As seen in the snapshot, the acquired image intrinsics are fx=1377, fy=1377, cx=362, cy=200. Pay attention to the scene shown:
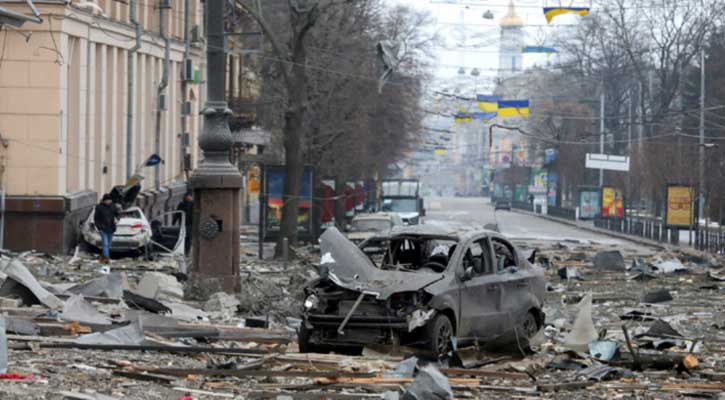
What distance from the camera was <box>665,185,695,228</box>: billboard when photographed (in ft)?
168

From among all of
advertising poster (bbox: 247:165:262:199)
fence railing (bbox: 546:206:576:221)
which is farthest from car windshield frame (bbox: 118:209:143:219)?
fence railing (bbox: 546:206:576:221)

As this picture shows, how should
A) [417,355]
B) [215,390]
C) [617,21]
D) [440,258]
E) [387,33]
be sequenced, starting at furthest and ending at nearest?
1. [617,21]
2. [387,33]
3. [440,258]
4. [417,355]
5. [215,390]

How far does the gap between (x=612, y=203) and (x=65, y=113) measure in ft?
149

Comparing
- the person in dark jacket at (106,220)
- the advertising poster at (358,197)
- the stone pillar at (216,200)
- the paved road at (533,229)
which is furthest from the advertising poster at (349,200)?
the stone pillar at (216,200)

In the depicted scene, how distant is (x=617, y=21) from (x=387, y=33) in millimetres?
16340

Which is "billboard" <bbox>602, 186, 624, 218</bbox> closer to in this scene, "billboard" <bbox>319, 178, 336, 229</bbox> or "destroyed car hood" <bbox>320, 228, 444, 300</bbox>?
"billboard" <bbox>319, 178, 336, 229</bbox>

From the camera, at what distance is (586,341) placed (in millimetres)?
14555

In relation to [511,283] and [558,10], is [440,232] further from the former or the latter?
[558,10]

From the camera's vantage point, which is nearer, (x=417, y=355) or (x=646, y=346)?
(x=417, y=355)

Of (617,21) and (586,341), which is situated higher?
(617,21)

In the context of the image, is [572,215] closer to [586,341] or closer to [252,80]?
[252,80]

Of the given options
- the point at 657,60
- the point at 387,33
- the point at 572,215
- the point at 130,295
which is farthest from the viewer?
the point at 572,215

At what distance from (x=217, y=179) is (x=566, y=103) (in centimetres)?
8146

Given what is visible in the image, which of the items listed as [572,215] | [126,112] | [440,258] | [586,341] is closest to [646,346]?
[586,341]
